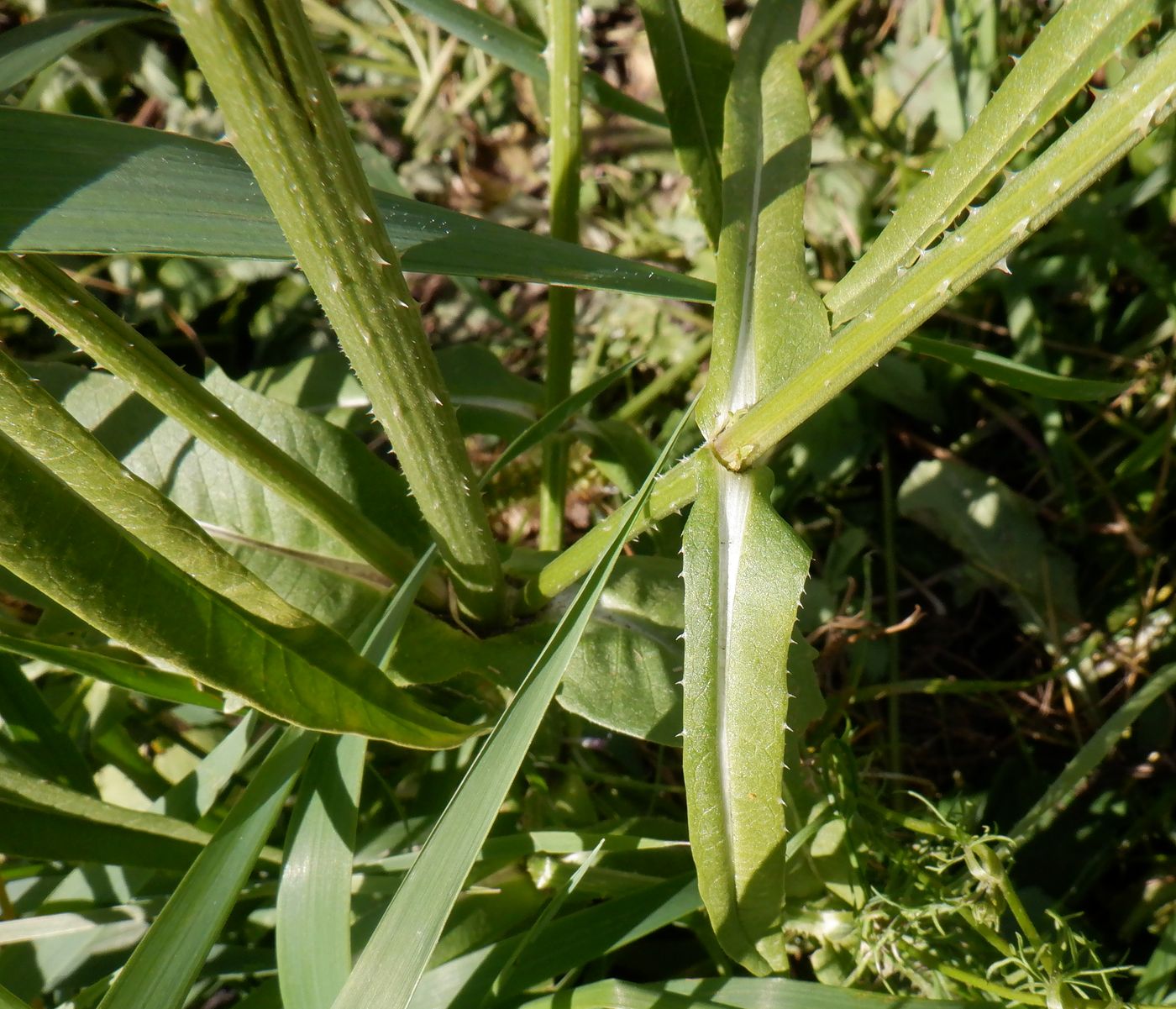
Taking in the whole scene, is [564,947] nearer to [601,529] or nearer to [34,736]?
[601,529]

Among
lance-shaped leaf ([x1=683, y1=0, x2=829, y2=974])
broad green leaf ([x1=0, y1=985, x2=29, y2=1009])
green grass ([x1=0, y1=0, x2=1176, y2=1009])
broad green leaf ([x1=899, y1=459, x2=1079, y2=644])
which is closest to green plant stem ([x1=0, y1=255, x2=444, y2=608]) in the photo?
green grass ([x1=0, y1=0, x2=1176, y2=1009])

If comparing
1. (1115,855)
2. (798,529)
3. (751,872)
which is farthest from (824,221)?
(751,872)

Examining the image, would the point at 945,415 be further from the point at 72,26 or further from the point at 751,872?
the point at 72,26

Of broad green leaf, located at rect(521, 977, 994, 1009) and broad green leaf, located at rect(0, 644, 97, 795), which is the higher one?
broad green leaf, located at rect(0, 644, 97, 795)

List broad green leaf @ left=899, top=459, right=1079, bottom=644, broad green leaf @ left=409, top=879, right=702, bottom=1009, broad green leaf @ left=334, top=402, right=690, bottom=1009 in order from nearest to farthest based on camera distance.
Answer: broad green leaf @ left=334, top=402, right=690, bottom=1009 → broad green leaf @ left=409, top=879, right=702, bottom=1009 → broad green leaf @ left=899, top=459, right=1079, bottom=644

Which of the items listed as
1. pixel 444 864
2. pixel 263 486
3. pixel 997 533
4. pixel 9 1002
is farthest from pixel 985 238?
pixel 997 533

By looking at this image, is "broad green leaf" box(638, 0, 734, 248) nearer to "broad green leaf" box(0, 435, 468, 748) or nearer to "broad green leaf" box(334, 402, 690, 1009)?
"broad green leaf" box(334, 402, 690, 1009)
